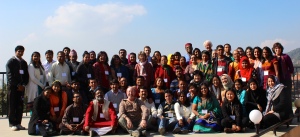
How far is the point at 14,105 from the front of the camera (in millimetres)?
6977

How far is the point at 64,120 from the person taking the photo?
6426mm

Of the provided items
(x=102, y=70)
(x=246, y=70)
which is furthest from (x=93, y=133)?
(x=246, y=70)

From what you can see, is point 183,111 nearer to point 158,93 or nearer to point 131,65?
point 158,93

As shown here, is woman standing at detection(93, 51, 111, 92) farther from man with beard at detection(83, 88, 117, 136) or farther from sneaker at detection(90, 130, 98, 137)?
sneaker at detection(90, 130, 98, 137)

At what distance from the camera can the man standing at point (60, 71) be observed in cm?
735

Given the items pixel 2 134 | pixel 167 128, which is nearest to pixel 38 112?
pixel 2 134

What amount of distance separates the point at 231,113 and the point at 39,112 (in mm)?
3803

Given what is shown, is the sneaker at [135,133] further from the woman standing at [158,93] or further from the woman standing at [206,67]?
the woman standing at [206,67]

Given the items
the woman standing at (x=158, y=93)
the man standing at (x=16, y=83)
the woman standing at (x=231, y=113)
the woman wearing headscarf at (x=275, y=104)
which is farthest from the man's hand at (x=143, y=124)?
the man standing at (x=16, y=83)

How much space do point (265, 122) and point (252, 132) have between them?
421 millimetres

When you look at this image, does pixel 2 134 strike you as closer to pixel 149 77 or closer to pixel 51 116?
pixel 51 116

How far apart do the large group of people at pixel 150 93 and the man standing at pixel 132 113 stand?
0.02m

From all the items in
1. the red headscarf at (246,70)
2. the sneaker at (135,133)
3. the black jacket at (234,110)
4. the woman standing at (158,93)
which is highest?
the red headscarf at (246,70)

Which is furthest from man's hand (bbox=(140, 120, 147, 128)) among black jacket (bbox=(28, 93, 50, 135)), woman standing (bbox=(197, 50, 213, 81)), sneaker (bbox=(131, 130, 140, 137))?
woman standing (bbox=(197, 50, 213, 81))
